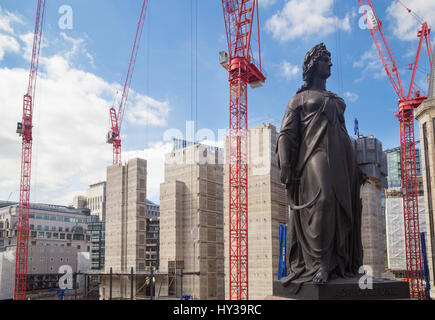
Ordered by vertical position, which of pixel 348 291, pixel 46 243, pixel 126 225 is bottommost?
pixel 46 243

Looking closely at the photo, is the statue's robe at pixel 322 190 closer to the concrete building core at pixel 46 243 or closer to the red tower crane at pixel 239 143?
the red tower crane at pixel 239 143

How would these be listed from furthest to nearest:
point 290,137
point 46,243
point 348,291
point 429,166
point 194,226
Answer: point 46,243, point 194,226, point 429,166, point 290,137, point 348,291

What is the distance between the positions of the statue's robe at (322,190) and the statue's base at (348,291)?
21cm

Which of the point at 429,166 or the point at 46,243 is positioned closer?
the point at 429,166

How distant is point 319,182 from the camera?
7180mm

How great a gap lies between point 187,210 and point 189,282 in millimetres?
9295

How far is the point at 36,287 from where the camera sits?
8206cm

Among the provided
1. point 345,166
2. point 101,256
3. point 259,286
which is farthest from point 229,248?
point 101,256

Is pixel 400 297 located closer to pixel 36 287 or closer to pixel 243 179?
pixel 243 179

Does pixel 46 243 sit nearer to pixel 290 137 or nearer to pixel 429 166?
pixel 429 166

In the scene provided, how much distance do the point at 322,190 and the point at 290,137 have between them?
3.68 ft

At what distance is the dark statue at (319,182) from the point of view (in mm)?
7066

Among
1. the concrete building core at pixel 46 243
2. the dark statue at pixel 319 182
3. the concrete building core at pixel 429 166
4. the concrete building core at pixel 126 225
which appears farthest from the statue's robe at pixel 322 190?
the concrete building core at pixel 46 243

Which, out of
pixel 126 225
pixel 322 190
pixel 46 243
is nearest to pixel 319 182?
pixel 322 190
